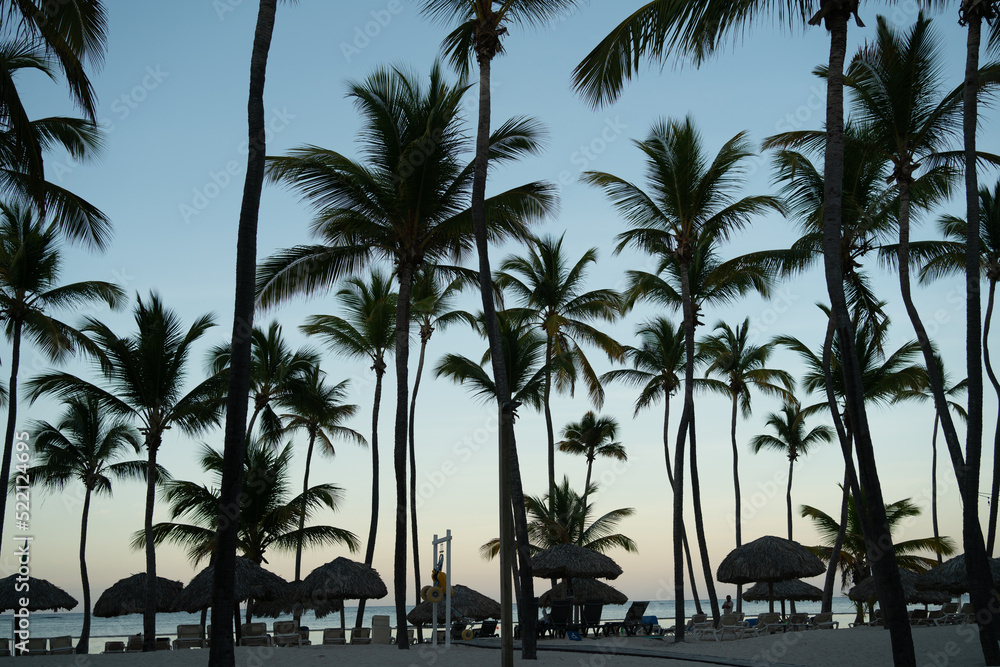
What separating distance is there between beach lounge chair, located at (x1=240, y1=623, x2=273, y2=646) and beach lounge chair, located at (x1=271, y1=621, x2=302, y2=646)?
0.30m

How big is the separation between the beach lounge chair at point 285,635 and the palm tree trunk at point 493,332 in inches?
317

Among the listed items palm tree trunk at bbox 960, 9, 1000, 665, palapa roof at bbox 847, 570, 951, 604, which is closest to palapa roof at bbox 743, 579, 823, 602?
palapa roof at bbox 847, 570, 951, 604

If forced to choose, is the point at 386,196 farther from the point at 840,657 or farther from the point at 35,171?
the point at 840,657

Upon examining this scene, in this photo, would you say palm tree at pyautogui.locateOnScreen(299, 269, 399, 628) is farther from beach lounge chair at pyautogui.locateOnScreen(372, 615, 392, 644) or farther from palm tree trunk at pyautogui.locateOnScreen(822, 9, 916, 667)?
palm tree trunk at pyautogui.locateOnScreen(822, 9, 916, 667)

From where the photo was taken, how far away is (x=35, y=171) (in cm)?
1055

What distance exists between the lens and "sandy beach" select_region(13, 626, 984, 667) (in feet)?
44.3

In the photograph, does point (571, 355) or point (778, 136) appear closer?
point (778, 136)

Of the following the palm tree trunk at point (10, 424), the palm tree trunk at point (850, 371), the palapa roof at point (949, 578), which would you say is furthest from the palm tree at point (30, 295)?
the palapa roof at point (949, 578)

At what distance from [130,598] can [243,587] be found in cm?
624

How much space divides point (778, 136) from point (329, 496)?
55.7 feet

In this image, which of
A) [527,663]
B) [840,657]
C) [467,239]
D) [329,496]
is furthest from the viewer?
[329,496]

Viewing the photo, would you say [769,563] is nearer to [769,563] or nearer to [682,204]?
[769,563]

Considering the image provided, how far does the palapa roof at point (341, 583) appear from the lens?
21.1 metres

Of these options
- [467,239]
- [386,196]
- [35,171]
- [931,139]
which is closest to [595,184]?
[467,239]
